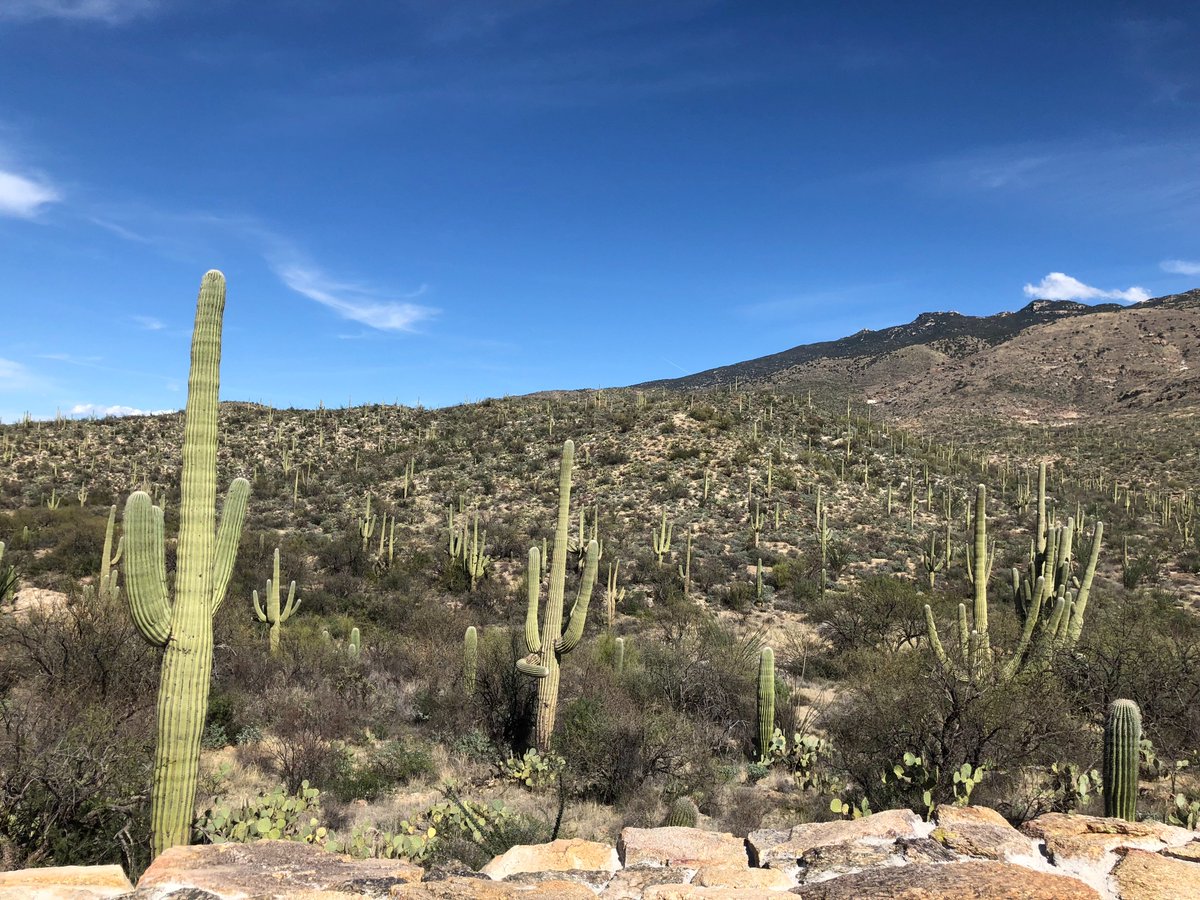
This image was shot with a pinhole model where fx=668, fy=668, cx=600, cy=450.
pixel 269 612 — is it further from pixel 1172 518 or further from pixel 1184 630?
pixel 1172 518

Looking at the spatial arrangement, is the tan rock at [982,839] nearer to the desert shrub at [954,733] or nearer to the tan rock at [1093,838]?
the tan rock at [1093,838]

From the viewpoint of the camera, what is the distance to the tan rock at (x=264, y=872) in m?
3.30

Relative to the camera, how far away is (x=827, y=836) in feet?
13.7

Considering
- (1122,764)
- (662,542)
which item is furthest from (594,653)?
(662,542)

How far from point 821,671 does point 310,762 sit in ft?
32.6

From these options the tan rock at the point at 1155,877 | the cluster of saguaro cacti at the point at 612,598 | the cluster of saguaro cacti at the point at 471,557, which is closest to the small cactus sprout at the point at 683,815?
the tan rock at the point at 1155,877

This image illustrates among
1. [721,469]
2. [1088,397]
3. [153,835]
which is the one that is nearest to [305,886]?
[153,835]

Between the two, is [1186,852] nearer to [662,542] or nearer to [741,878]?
[741,878]

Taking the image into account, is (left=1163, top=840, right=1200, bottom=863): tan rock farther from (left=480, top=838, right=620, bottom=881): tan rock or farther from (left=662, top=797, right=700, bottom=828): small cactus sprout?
(left=662, top=797, right=700, bottom=828): small cactus sprout

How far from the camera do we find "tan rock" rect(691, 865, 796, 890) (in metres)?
3.54

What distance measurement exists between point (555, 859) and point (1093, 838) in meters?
3.14

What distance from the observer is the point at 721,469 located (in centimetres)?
A: 3173

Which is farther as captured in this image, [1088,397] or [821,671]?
[1088,397]

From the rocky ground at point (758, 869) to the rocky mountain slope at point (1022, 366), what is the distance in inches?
2490
